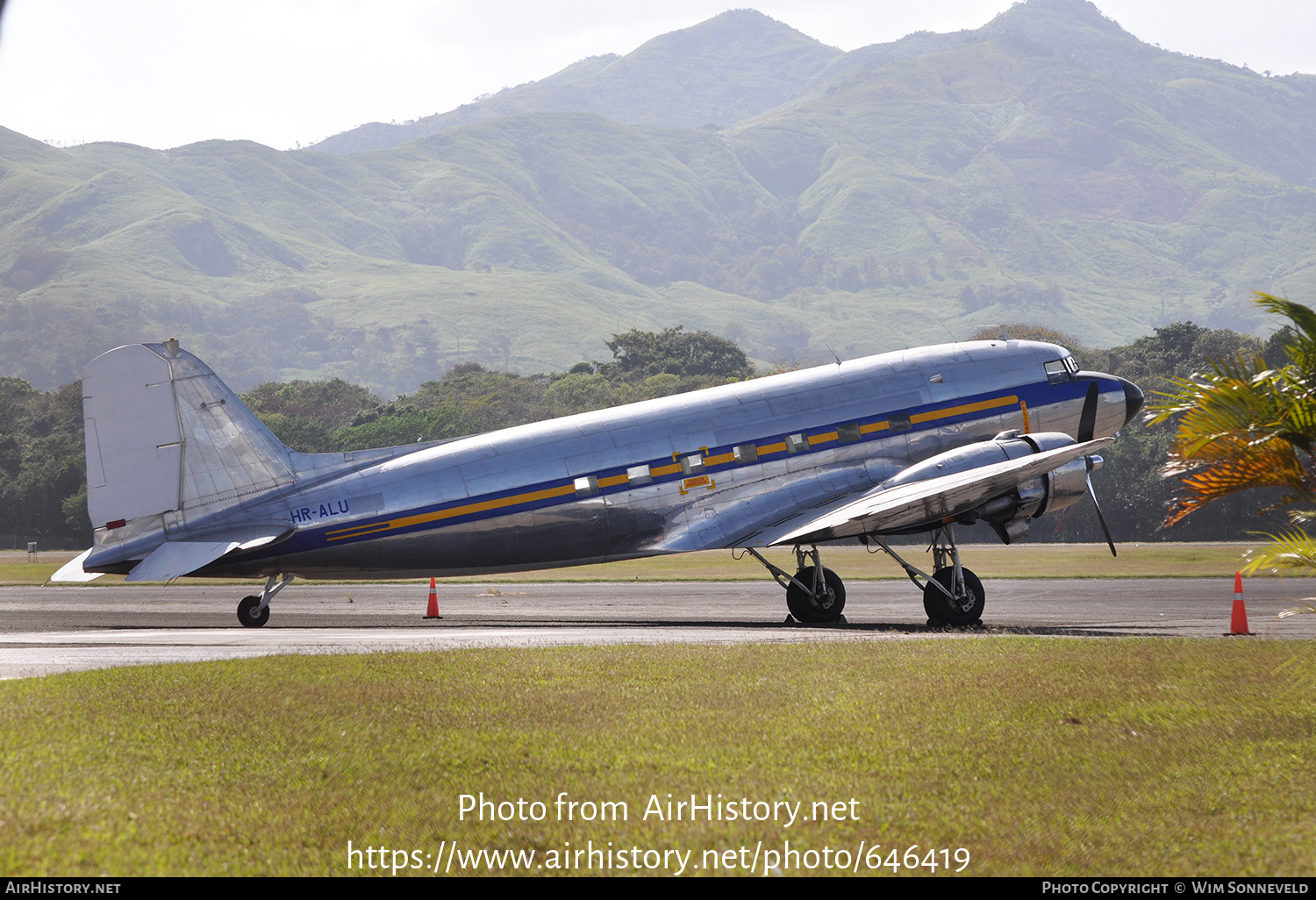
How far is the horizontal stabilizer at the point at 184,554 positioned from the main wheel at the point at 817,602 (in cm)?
1101

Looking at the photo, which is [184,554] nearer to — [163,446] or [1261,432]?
[163,446]

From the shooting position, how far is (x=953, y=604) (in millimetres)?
23047

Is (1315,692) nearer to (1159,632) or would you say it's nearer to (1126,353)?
(1159,632)

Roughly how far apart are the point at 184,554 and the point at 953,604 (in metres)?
15.7

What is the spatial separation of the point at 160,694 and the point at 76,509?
88.6 m

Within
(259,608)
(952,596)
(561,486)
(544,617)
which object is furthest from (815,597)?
(259,608)

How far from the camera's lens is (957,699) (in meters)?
13.1

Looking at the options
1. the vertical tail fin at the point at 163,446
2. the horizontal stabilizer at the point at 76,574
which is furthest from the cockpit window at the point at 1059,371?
the horizontal stabilizer at the point at 76,574

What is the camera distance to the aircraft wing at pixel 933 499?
72.1 ft

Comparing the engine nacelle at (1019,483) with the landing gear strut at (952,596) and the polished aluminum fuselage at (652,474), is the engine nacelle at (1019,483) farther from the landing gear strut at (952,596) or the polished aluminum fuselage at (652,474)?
the polished aluminum fuselage at (652,474)

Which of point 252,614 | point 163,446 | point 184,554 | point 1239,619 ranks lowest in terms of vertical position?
point 1239,619

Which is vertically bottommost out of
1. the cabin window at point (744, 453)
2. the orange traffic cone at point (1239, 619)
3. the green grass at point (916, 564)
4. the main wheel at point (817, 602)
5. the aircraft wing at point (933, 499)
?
the green grass at point (916, 564)

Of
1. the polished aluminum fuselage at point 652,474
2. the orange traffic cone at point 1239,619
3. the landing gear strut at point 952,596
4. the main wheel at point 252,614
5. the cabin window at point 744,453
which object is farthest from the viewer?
the main wheel at point 252,614
